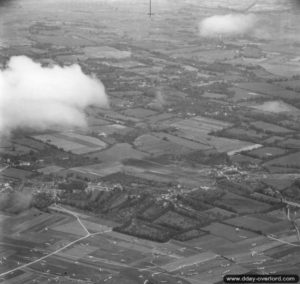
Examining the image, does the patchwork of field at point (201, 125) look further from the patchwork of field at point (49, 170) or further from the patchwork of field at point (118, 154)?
the patchwork of field at point (49, 170)

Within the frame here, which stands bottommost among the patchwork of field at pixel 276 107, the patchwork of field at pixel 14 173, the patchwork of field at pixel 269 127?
the patchwork of field at pixel 269 127

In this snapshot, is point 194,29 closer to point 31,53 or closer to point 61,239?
point 31,53

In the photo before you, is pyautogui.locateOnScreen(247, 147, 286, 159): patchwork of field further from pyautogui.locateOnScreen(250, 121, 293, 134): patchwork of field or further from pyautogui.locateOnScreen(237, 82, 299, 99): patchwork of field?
pyautogui.locateOnScreen(237, 82, 299, 99): patchwork of field

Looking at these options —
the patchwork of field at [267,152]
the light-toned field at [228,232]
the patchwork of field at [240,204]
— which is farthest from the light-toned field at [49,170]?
the patchwork of field at [267,152]

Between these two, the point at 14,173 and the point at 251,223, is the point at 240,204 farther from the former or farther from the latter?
the point at 14,173

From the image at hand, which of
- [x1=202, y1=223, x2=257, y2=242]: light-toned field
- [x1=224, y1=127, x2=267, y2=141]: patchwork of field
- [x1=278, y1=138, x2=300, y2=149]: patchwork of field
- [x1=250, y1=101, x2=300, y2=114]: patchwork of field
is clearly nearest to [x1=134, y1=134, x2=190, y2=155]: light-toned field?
[x1=224, y1=127, x2=267, y2=141]: patchwork of field

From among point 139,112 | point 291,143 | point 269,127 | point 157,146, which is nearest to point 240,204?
point 157,146

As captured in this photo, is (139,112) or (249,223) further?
(139,112)
